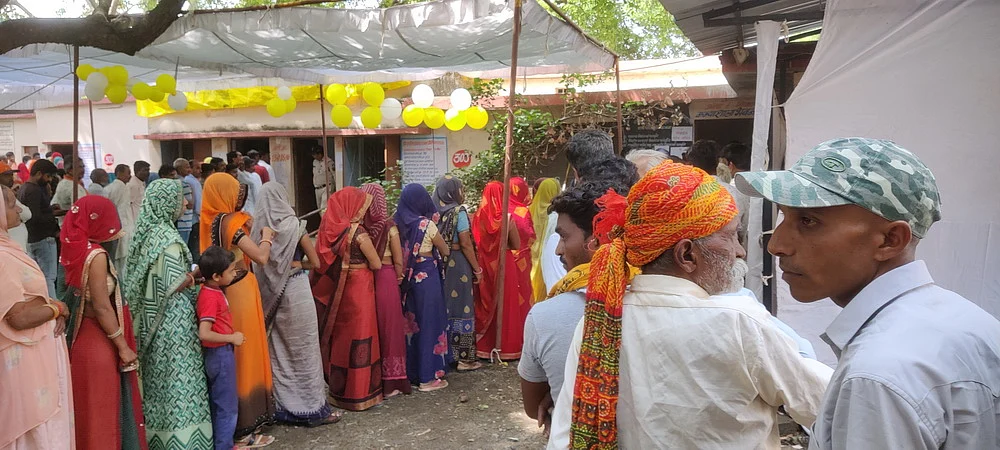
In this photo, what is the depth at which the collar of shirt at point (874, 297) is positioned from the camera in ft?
3.72

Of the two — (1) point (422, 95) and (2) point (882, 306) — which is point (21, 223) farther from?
(2) point (882, 306)

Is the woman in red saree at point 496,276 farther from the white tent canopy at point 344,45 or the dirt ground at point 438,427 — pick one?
the white tent canopy at point 344,45

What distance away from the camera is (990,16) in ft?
10.9

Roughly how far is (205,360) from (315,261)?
1.01 meters

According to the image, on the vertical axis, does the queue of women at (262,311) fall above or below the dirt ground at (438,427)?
above

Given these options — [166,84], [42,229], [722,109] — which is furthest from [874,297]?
[722,109]

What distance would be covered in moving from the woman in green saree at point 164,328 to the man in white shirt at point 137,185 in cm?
599

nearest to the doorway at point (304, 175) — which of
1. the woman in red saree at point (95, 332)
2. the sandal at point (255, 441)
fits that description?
the sandal at point (255, 441)

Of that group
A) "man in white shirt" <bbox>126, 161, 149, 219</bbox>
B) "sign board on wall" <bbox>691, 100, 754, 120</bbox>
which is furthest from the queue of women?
"sign board on wall" <bbox>691, 100, 754, 120</bbox>

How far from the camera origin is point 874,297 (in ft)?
3.76

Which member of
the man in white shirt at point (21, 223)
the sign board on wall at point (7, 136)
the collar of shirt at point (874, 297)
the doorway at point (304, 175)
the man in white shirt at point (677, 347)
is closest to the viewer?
the collar of shirt at point (874, 297)

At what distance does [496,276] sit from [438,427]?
1.56m

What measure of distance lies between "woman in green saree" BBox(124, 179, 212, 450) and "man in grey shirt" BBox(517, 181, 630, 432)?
2.36 m

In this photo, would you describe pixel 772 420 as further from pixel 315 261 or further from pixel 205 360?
pixel 315 261
